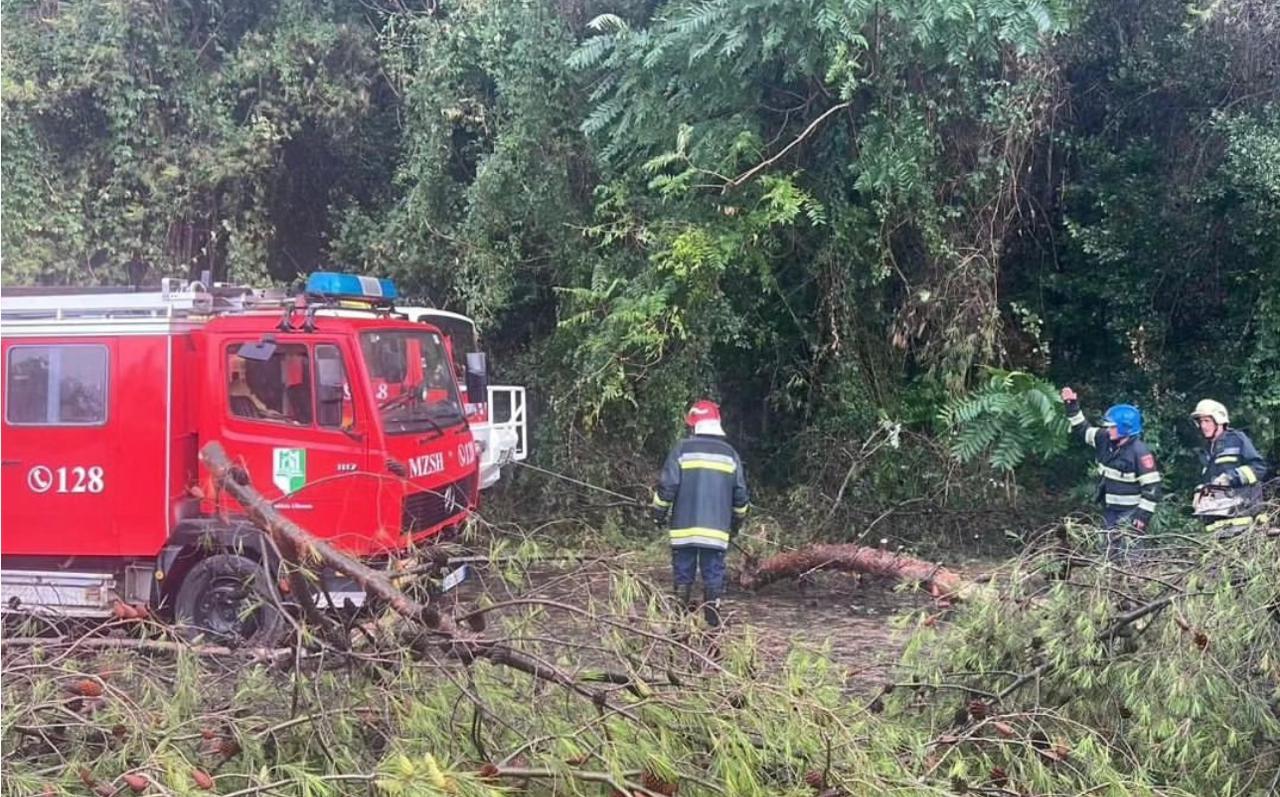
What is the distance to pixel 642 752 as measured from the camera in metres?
→ 3.31

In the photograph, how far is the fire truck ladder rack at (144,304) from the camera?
21.3 ft

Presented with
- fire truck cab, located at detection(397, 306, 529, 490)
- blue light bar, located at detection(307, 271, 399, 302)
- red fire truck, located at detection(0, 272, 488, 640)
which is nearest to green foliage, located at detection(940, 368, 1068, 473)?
fire truck cab, located at detection(397, 306, 529, 490)

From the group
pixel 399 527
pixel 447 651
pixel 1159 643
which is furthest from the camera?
pixel 399 527

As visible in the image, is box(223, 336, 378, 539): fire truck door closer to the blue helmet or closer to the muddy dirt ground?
the muddy dirt ground

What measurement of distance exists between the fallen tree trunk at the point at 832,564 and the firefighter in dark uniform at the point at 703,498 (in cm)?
149

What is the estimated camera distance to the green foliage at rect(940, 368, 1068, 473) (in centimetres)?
841

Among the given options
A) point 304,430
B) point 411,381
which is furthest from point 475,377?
point 304,430

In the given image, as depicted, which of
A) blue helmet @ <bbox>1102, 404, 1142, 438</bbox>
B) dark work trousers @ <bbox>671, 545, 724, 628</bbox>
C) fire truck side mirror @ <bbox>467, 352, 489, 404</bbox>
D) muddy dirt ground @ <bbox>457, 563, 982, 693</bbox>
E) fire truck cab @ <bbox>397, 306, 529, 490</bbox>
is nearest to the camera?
muddy dirt ground @ <bbox>457, 563, 982, 693</bbox>

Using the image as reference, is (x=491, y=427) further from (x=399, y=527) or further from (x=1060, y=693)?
(x=1060, y=693)

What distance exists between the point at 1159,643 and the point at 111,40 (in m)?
10.7

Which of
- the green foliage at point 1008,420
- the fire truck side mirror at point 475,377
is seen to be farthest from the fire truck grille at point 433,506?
the green foliage at point 1008,420

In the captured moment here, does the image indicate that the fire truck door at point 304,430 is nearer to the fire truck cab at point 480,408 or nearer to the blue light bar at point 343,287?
the blue light bar at point 343,287

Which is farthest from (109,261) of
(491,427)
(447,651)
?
(447,651)

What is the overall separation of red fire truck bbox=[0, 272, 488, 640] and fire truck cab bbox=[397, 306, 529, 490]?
142 cm
